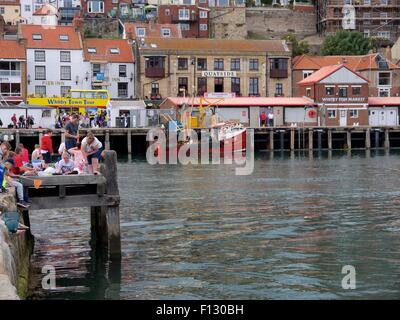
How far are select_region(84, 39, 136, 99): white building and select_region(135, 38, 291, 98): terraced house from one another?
53.1 inches

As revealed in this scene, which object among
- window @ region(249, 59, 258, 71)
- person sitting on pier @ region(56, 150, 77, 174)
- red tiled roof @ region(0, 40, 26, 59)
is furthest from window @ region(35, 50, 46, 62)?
person sitting on pier @ region(56, 150, 77, 174)

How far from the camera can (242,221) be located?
28953mm

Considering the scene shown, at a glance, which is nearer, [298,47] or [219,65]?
[219,65]

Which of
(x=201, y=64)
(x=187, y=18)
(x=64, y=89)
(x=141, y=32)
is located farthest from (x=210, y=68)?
(x=187, y=18)

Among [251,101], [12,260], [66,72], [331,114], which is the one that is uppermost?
[66,72]

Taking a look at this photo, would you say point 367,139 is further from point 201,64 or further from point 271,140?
point 201,64

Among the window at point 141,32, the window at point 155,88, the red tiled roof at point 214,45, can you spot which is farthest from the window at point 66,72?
the window at point 141,32

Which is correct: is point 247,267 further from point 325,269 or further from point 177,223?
point 177,223

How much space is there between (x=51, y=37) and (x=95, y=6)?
105 ft

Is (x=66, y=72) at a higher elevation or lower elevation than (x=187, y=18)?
lower

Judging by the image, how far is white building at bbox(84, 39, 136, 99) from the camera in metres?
90.9

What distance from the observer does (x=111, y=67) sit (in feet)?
300

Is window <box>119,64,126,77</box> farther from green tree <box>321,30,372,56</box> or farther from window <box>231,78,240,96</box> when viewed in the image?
green tree <box>321,30,372,56</box>

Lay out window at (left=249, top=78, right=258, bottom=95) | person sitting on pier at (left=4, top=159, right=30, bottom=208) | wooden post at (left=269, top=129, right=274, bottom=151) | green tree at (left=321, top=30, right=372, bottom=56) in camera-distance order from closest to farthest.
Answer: person sitting on pier at (left=4, top=159, right=30, bottom=208) → wooden post at (left=269, top=129, right=274, bottom=151) → window at (left=249, top=78, right=258, bottom=95) → green tree at (left=321, top=30, right=372, bottom=56)
